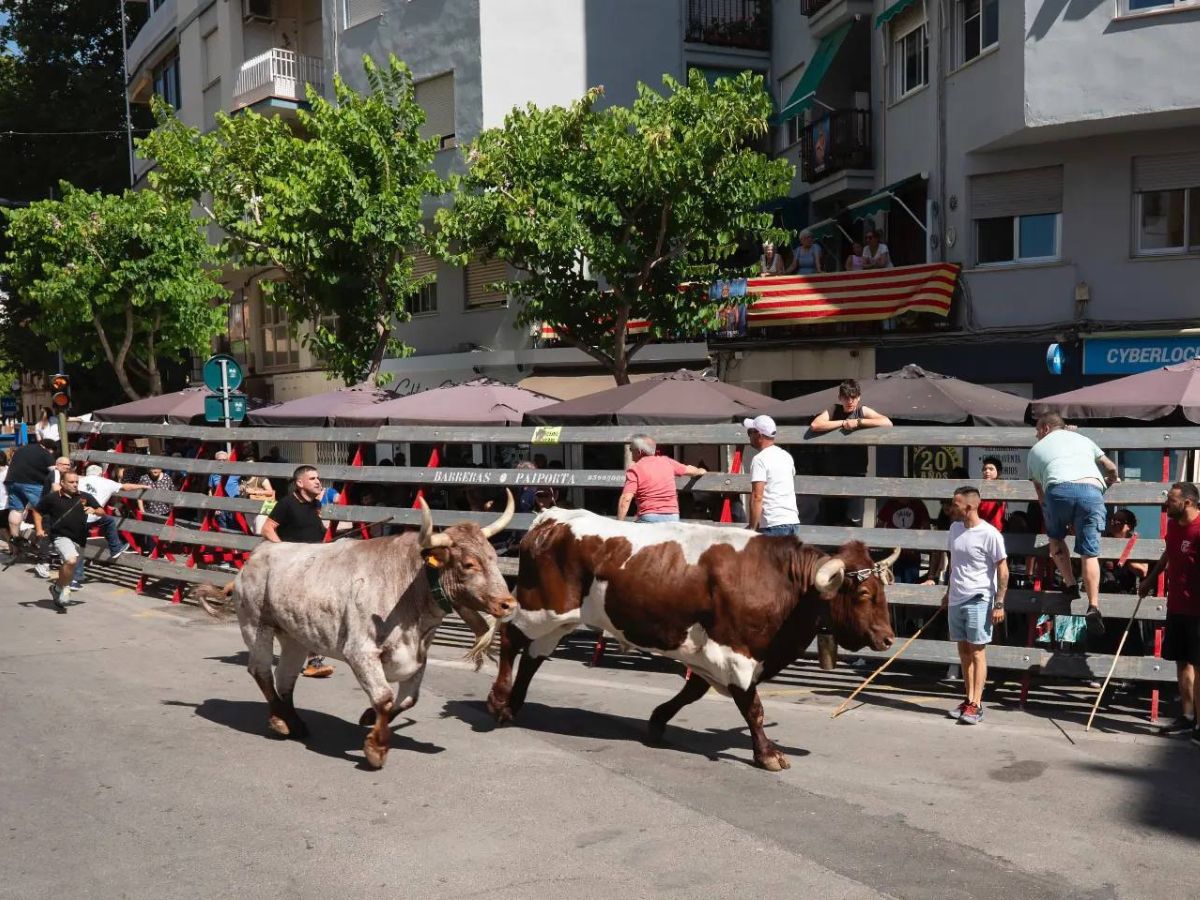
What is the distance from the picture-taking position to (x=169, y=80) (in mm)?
36625

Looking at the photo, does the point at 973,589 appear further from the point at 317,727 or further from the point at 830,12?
the point at 830,12

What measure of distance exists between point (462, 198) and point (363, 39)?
954cm

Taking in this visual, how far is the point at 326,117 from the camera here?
20.0m

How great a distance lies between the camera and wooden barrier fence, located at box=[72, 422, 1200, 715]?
8.89 meters

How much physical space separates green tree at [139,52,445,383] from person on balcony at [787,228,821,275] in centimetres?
691

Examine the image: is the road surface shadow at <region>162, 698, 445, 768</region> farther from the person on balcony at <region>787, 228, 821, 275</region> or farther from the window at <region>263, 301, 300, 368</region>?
the window at <region>263, 301, 300, 368</region>

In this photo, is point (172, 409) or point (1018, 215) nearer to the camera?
point (1018, 215)

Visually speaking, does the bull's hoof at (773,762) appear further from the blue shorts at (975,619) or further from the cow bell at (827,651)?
the blue shorts at (975,619)

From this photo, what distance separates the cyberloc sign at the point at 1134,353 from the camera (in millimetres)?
17234

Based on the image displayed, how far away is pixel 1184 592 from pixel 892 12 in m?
16.0

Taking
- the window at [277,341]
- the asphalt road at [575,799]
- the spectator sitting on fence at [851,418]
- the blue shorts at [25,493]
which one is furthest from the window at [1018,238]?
the window at [277,341]

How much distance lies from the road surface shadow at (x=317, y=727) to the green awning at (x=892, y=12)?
57.1ft

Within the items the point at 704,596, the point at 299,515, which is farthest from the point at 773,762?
the point at 299,515

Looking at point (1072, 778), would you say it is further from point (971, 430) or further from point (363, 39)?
point (363, 39)
